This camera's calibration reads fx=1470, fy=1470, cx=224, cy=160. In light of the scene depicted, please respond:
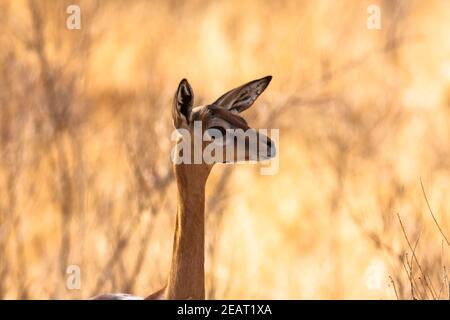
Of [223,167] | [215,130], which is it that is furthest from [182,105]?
[223,167]

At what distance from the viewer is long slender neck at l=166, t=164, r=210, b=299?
17.8 ft

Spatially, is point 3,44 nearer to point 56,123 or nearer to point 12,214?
point 56,123

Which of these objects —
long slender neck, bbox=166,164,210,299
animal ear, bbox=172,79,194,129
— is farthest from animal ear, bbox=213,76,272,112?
long slender neck, bbox=166,164,210,299

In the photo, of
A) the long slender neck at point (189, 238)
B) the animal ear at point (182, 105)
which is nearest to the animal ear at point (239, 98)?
the animal ear at point (182, 105)

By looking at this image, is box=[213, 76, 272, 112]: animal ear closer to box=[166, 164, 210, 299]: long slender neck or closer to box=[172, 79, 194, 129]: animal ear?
box=[172, 79, 194, 129]: animal ear

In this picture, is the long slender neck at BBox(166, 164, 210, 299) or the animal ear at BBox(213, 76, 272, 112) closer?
the long slender neck at BBox(166, 164, 210, 299)

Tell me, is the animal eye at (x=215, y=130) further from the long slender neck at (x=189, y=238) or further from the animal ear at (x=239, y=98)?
the animal ear at (x=239, y=98)

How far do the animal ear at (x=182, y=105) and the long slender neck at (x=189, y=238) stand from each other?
171mm

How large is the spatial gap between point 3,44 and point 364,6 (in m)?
3.31

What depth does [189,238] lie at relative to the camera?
5.50 m

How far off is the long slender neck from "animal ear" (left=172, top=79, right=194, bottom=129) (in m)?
0.17
